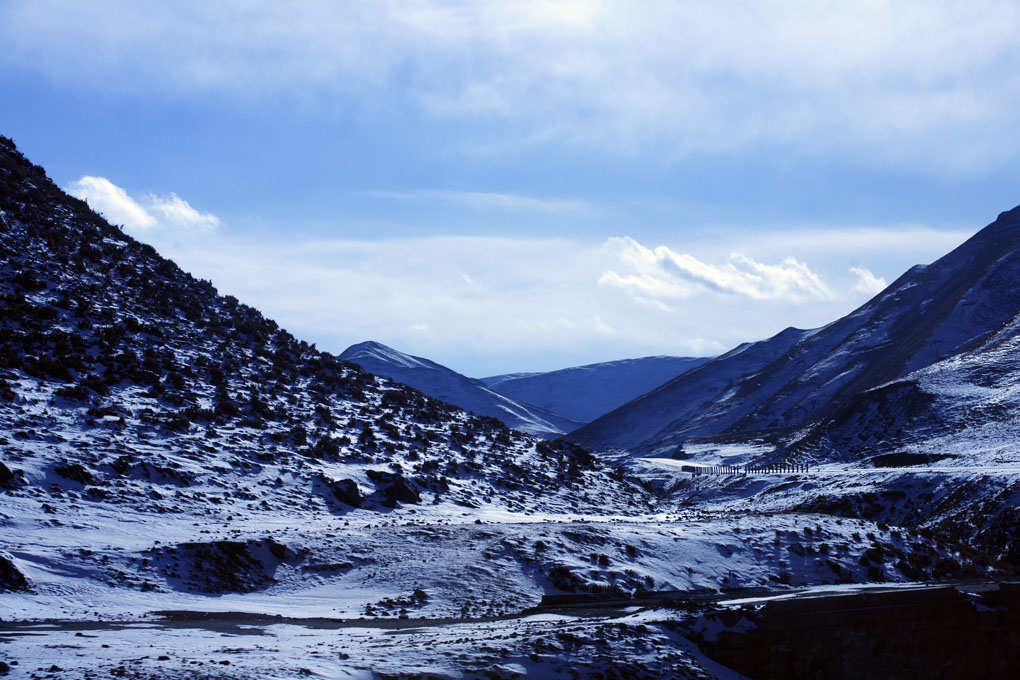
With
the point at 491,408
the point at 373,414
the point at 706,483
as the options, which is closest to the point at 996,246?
the point at 491,408

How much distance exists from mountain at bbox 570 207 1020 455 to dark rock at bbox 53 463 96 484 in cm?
9130

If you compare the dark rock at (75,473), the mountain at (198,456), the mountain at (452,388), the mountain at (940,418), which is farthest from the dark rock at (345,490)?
the mountain at (452,388)

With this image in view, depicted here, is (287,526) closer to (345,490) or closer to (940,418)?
(345,490)

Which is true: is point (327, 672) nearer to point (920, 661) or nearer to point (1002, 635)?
point (920, 661)

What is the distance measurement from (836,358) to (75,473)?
126113 millimetres

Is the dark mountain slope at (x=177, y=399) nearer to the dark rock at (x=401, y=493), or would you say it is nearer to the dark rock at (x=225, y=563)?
the dark rock at (x=401, y=493)

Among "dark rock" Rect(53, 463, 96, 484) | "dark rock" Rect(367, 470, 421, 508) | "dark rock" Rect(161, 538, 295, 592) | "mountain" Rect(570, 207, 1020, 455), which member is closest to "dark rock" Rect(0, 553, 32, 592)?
"dark rock" Rect(161, 538, 295, 592)

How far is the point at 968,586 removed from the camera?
2109 centimetres

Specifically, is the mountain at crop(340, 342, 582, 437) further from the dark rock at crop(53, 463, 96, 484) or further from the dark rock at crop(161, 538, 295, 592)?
the dark rock at crop(161, 538, 295, 592)

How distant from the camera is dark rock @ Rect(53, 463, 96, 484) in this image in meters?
27.5

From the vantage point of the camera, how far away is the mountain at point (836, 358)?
384 ft

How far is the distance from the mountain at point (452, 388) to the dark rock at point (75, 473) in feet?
417

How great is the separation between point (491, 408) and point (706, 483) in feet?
292

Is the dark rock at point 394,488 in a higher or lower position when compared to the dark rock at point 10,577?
higher
